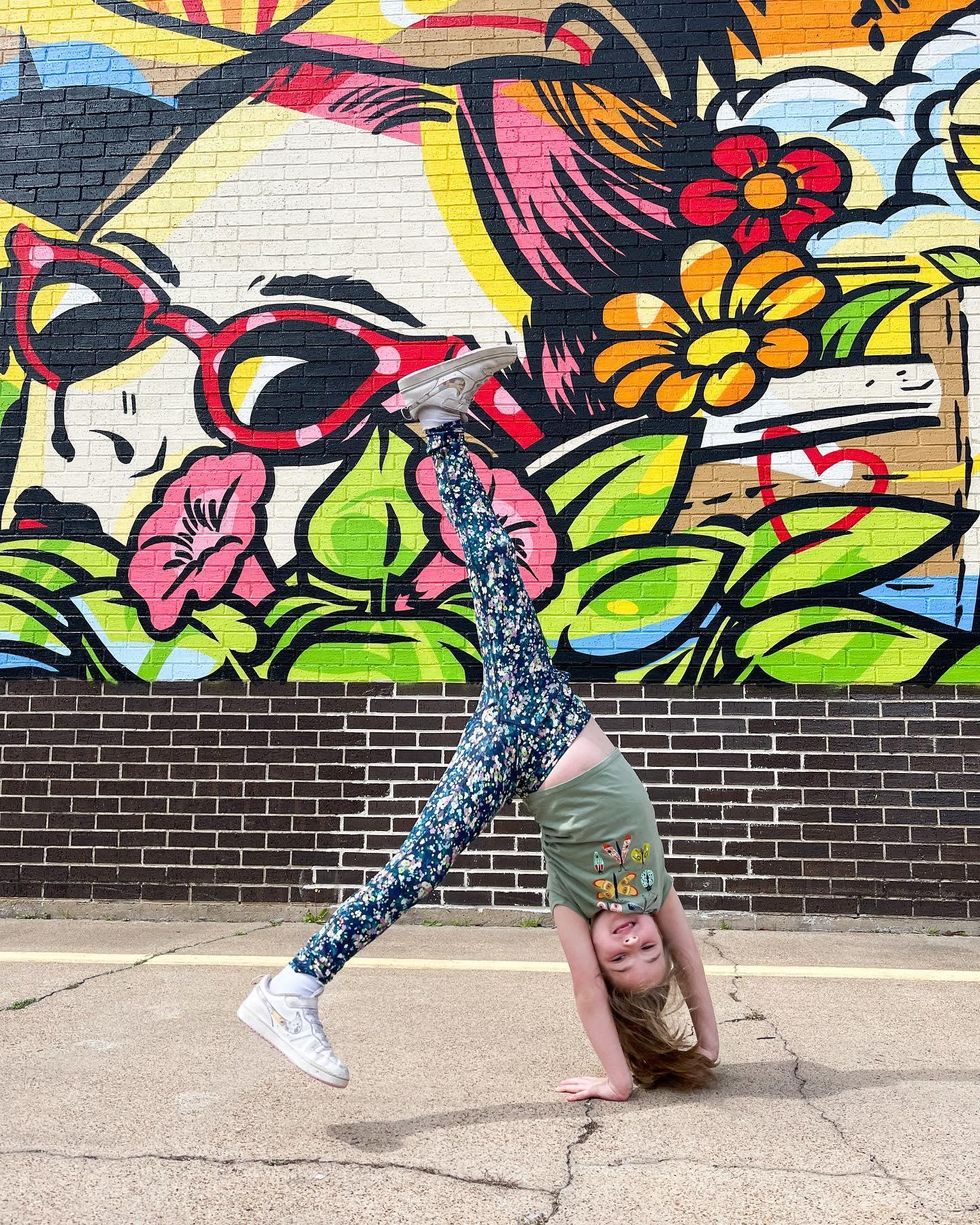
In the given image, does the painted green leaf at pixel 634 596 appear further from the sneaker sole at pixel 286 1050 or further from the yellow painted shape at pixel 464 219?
the sneaker sole at pixel 286 1050

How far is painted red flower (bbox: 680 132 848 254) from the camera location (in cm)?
611

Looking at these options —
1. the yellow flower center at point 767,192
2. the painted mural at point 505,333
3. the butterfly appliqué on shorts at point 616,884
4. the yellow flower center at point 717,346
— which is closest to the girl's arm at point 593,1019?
the butterfly appliqué on shorts at point 616,884

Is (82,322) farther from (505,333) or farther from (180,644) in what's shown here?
(505,333)

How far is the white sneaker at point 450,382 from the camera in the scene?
10.9 feet

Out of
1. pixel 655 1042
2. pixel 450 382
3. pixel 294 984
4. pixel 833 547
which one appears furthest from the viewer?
pixel 833 547

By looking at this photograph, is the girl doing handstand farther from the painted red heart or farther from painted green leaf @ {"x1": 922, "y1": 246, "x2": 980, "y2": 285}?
painted green leaf @ {"x1": 922, "y1": 246, "x2": 980, "y2": 285}

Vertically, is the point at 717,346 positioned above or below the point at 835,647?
above

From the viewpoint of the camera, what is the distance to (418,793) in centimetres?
596

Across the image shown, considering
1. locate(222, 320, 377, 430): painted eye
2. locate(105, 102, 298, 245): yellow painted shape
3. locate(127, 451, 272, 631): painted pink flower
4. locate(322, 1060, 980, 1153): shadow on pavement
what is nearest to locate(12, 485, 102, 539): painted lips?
locate(127, 451, 272, 631): painted pink flower

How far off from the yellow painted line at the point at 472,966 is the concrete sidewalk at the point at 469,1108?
25 mm

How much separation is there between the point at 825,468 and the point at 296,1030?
418cm

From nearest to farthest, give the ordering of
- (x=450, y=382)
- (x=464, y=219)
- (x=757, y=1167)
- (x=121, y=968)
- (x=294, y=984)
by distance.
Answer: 1. (x=757, y=1167)
2. (x=294, y=984)
3. (x=450, y=382)
4. (x=121, y=968)
5. (x=464, y=219)

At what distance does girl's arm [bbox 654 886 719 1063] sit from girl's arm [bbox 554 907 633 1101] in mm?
246

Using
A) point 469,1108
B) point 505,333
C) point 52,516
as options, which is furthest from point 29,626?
point 469,1108
